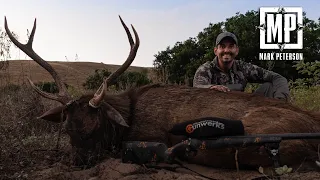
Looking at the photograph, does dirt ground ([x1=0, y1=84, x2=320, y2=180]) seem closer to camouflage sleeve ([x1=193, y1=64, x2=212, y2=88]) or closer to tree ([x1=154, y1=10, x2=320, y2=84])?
camouflage sleeve ([x1=193, y1=64, x2=212, y2=88])

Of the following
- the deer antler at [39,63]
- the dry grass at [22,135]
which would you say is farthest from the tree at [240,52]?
the deer antler at [39,63]

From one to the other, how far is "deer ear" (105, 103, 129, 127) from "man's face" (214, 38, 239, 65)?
7.35 feet

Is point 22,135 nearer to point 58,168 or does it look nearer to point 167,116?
point 58,168

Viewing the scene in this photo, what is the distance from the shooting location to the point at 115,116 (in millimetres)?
4438

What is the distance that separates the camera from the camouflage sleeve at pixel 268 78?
566 centimetres

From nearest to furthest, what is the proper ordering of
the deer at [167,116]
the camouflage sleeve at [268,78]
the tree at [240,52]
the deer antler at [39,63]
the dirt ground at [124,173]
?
1. the dirt ground at [124,173]
2. the deer at [167,116]
3. the deer antler at [39,63]
4. the camouflage sleeve at [268,78]
5. the tree at [240,52]

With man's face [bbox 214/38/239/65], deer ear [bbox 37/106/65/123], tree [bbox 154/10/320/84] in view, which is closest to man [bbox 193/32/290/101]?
man's face [bbox 214/38/239/65]

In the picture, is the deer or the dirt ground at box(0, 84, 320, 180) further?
the deer

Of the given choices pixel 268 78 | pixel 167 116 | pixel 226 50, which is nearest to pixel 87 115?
pixel 167 116

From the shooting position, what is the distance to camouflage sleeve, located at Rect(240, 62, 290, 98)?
223 inches

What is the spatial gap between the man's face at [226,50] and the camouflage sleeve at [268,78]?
277 mm

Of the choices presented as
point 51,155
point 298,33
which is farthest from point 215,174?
point 298,33

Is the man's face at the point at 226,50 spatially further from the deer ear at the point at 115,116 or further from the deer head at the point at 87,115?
the deer ear at the point at 115,116

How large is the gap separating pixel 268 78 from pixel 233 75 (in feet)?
1.72
